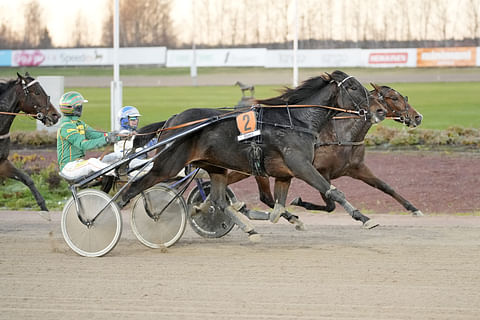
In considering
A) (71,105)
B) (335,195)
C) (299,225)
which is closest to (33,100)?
(71,105)

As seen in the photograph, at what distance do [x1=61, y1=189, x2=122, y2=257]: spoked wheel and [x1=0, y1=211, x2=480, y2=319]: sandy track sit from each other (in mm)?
112

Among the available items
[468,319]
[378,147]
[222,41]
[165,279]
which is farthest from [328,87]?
[222,41]

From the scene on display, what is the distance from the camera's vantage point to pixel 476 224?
28.5 feet

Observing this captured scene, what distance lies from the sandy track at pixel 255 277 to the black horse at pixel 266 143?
57 cm

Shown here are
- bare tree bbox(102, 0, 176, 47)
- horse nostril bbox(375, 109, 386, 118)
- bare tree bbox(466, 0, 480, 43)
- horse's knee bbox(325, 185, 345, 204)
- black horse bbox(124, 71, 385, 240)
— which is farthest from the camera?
bare tree bbox(102, 0, 176, 47)

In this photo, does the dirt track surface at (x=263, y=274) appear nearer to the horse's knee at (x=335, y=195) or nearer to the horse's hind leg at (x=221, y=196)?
the horse's hind leg at (x=221, y=196)

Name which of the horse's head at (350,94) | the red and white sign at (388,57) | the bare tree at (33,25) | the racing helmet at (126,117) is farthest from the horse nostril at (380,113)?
the bare tree at (33,25)

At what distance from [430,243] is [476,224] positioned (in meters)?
1.55

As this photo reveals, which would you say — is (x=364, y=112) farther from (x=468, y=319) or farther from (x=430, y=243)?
(x=468, y=319)

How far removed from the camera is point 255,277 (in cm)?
586

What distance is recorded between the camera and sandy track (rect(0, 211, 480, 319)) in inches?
195

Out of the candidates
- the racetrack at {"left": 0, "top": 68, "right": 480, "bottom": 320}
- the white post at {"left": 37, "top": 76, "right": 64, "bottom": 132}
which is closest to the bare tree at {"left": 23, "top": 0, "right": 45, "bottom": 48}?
the white post at {"left": 37, "top": 76, "right": 64, "bottom": 132}

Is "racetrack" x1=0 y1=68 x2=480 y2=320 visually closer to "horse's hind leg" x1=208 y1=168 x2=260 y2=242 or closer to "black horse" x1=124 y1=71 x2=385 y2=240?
"horse's hind leg" x1=208 y1=168 x2=260 y2=242

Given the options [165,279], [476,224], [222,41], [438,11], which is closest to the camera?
[165,279]
